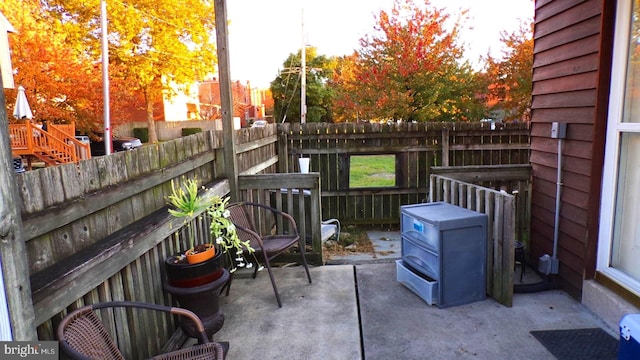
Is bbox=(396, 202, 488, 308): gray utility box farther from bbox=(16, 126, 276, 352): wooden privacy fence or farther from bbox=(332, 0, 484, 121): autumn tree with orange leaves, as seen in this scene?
bbox=(332, 0, 484, 121): autumn tree with orange leaves

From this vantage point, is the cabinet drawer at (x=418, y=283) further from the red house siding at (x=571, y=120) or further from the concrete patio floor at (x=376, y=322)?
the red house siding at (x=571, y=120)

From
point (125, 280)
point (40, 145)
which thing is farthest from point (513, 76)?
point (40, 145)

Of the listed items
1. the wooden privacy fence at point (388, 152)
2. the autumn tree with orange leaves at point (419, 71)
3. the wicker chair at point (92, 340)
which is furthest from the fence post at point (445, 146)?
the wicker chair at point (92, 340)

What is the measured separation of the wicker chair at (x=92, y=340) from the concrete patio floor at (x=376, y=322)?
2.41ft

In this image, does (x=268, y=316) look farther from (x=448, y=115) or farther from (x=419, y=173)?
(x=448, y=115)

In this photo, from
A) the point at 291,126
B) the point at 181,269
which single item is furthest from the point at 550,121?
the point at 291,126

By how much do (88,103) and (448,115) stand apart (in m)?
11.8

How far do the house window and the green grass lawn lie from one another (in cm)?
478

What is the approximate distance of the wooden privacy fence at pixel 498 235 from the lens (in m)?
2.93

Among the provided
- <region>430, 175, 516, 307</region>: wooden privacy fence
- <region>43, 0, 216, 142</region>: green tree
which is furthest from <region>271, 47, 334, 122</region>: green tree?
<region>430, 175, 516, 307</region>: wooden privacy fence

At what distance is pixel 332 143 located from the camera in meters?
6.41

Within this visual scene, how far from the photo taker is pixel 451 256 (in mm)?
2969

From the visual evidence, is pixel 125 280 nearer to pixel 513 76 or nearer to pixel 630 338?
pixel 630 338
